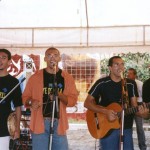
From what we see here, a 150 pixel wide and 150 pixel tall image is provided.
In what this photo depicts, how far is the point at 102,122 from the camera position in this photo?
4.61 metres

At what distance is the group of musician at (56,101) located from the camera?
3.73m

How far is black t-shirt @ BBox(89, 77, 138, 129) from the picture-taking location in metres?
4.28

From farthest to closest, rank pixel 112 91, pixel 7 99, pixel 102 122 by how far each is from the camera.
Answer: pixel 102 122
pixel 112 91
pixel 7 99

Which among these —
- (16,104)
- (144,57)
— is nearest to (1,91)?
(16,104)

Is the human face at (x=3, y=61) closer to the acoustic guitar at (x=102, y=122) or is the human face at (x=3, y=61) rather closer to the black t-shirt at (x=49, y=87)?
the black t-shirt at (x=49, y=87)

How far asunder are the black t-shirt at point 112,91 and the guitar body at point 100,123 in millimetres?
82

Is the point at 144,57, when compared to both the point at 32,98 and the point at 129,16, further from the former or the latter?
the point at 32,98

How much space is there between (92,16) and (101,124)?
86.7 inches

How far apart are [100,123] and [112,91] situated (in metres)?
0.55

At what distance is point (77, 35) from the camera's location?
615cm

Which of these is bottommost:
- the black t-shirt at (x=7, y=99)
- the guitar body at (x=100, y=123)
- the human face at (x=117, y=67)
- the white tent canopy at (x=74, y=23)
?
the guitar body at (x=100, y=123)

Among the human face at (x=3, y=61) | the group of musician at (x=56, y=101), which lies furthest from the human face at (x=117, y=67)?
the human face at (x=3, y=61)

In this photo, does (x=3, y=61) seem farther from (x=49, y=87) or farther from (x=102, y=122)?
(x=102, y=122)

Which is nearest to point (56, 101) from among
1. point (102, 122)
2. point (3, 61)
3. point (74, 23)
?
point (3, 61)
